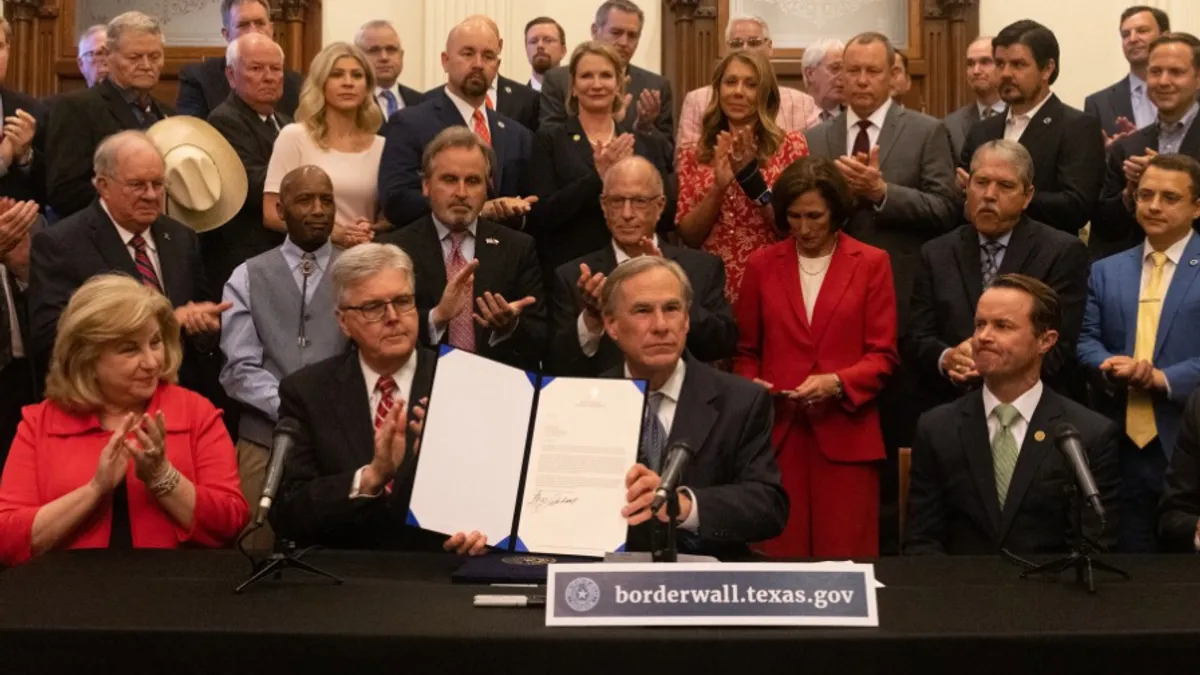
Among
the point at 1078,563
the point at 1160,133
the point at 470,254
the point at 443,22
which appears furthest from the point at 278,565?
the point at 443,22

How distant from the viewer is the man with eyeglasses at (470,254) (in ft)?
16.0

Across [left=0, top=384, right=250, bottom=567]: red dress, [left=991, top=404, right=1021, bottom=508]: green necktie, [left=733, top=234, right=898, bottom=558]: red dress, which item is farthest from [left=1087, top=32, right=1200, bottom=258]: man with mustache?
[left=0, top=384, right=250, bottom=567]: red dress

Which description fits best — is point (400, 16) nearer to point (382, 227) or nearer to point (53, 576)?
point (382, 227)

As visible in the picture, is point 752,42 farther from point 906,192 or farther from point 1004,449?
point 1004,449

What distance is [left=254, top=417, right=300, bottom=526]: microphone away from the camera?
286 cm

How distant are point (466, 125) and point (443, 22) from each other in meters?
2.85

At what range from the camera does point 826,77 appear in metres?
6.53

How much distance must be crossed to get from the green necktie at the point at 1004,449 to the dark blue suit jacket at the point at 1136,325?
852 millimetres

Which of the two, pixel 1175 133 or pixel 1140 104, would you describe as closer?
pixel 1175 133

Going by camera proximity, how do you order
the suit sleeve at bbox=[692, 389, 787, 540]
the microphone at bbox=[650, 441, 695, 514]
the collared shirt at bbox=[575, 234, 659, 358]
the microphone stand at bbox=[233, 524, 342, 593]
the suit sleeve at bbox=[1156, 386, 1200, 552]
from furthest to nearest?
the collared shirt at bbox=[575, 234, 659, 358] < the suit sleeve at bbox=[1156, 386, 1200, 552] < the suit sleeve at bbox=[692, 389, 787, 540] < the microphone stand at bbox=[233, 524, 342, 593] < the microphone at bbox=[650, 441, 695, 514]

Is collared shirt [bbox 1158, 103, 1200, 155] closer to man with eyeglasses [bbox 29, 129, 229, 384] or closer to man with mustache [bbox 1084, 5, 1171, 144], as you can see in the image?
man with mustache [bbox 1084, 5, 1171, 144]

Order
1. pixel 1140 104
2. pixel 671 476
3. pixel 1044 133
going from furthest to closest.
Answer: pixel 1140 104 → pixel 1044 133 → pixel 671 476
